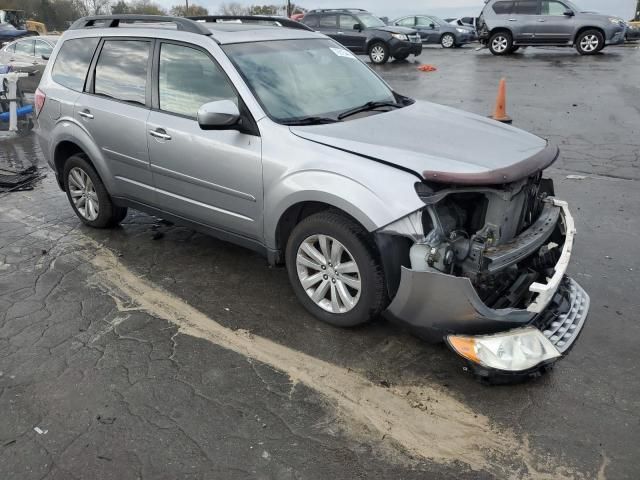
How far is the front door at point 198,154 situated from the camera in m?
3.87

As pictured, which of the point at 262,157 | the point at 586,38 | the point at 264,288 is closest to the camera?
the point at 262,157

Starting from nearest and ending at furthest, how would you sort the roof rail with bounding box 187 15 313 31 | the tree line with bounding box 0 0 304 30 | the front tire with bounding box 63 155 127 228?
the roof rail with bounding box 187 15 313 31, the front tire with bounding box 63 155 127 228, the tree line with bounding box 0 0 304 30

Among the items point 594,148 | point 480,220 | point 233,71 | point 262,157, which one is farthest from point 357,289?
point 594,148

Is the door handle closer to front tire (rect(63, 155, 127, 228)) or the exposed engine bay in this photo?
front tire (rect(63, 155, 127, 228))

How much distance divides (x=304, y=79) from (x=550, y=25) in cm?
1737

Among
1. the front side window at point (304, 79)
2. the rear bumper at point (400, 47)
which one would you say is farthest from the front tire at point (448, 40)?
the front side window at point (304, 79)

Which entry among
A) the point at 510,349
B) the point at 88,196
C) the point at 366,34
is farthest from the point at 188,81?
the point at 366,34

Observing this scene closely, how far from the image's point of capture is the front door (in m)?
3.87

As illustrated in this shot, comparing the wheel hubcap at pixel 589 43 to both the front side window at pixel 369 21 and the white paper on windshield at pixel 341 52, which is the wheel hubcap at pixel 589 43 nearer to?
the front side window at pixel 369 21

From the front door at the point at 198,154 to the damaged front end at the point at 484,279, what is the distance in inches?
45.9

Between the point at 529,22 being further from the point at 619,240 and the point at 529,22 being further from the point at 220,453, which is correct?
the point at 220,453

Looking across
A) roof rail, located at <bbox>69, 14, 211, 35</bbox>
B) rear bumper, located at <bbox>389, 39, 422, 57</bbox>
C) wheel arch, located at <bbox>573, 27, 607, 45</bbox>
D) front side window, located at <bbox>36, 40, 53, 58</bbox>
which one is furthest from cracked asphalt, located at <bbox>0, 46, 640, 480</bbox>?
wheel arch, located at <bbox>573, 27, 607, 45</bbox>

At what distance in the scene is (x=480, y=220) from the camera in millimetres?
3369

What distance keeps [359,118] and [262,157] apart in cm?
76
